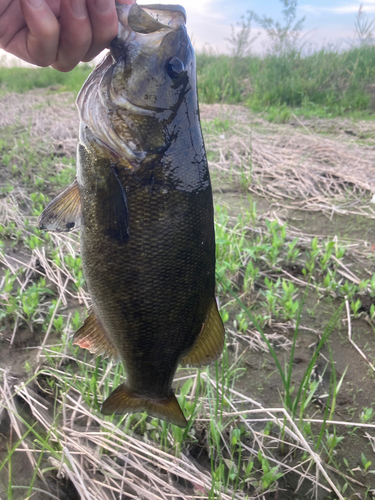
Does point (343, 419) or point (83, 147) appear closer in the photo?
point (83, 147)

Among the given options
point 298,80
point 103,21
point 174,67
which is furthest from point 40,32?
point 298,80

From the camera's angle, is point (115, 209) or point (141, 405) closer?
point (115, 209)

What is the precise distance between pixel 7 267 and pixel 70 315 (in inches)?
32.3

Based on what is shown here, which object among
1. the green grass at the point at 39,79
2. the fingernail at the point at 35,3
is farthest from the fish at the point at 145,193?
the green grass at the point at 39,79

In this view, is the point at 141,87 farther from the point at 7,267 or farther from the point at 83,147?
the point at 7,267

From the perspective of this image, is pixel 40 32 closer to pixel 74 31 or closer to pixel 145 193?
pixel 74 31

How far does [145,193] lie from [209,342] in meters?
0.61

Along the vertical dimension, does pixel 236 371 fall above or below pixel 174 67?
below

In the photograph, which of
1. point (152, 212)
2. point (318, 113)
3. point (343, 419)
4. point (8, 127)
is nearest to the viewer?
point (152, 212)

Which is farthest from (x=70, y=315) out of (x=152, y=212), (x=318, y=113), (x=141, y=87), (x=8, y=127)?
(x=318, y=113)

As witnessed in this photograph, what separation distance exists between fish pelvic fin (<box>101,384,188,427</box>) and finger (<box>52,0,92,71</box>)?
1292 mm

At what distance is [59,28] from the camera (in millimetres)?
1294

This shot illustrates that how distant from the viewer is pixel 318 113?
8.03m

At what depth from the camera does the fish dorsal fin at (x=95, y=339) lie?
140 centimetres
